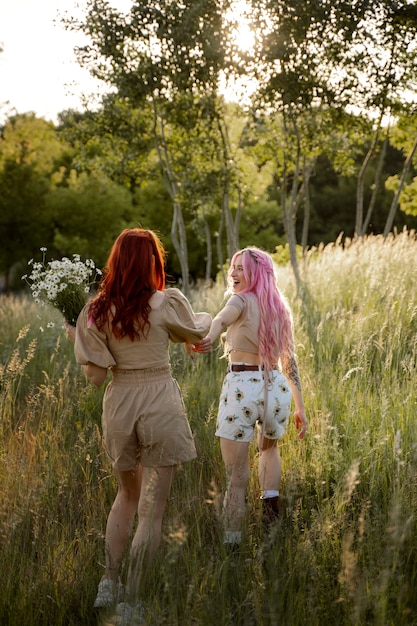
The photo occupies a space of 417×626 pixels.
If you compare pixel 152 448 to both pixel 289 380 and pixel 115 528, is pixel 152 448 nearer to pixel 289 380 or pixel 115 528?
pixel 115 528

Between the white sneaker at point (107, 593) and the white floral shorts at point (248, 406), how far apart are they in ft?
3.40

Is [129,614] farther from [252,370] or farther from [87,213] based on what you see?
[87,213]

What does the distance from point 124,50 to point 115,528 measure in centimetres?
1188

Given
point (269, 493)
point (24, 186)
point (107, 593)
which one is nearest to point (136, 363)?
point (107, 593)

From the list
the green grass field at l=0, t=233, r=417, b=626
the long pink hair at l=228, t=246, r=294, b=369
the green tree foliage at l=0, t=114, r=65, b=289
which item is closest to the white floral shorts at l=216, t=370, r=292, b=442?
the long pink hair at l=228, t=246, r=294, b=369

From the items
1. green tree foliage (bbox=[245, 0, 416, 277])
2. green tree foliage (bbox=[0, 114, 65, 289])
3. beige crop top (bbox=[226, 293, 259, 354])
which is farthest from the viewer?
green tree foliage (bbox=[0, 114, 65, 289])

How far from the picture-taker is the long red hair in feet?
12.0

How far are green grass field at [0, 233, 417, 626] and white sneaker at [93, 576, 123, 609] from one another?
0.11 m

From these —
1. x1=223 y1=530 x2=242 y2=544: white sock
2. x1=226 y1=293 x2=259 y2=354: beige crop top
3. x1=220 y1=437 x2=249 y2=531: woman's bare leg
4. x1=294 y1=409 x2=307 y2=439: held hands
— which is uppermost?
x1=226 y1=293 x2=259 y2=354: beige crop top

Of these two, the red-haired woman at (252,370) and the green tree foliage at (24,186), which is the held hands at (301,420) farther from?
the green tree foliage at (24,186)

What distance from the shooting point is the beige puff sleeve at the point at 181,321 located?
377 cm

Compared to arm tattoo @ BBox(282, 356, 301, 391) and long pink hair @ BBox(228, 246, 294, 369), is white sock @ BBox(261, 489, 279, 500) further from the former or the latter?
long pink hair @ BBox(228, 246, 294, 369)

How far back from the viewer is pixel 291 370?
4508mm

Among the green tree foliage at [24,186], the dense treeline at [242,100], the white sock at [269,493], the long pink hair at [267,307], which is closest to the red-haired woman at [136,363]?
the long pink hair at [267,307]
